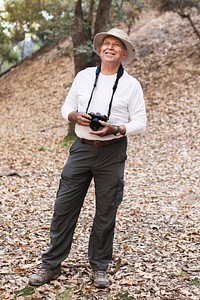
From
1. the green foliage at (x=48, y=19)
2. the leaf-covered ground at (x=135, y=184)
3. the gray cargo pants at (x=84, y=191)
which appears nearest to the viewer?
the gray cargo pants at (x=84, y=191)

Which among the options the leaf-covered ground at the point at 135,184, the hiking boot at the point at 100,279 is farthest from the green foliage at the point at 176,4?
the hiking boot at the point at 100,279

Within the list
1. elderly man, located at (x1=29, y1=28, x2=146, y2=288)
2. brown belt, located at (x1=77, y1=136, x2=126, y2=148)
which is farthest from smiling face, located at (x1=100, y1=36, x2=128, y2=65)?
brown belt, located at (x1=77, y1=136, x2=126, y2=148)

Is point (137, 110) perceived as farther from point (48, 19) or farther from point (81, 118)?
point (48, 19)

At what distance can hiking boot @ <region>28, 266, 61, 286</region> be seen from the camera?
13.5 ft

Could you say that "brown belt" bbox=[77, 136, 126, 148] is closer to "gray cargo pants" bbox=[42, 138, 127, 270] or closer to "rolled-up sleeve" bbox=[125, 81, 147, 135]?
"gray cargo pants" bbox=[42, 138, 127, 270]

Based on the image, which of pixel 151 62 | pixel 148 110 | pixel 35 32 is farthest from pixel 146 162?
pixel 35 32

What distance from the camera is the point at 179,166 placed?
10.1 m

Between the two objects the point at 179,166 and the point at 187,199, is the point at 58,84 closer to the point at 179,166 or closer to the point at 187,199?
the point at 179,166

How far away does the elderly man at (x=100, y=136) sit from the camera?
3.89 meters

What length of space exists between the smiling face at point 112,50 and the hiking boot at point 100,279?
6.26 ft

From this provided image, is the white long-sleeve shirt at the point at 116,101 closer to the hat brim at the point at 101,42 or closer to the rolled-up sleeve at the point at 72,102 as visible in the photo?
the rolled-up sleeve at the point at 72,102

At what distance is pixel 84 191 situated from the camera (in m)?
4.14

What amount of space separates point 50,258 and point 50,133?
33.8 ft

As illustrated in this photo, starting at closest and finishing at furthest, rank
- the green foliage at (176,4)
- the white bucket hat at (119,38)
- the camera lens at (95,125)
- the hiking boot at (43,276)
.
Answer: the camera lens at (95,125) < the white bucket hat at (119,38) < the hiking boot at (43,276) < the green foliage at (176,4)
